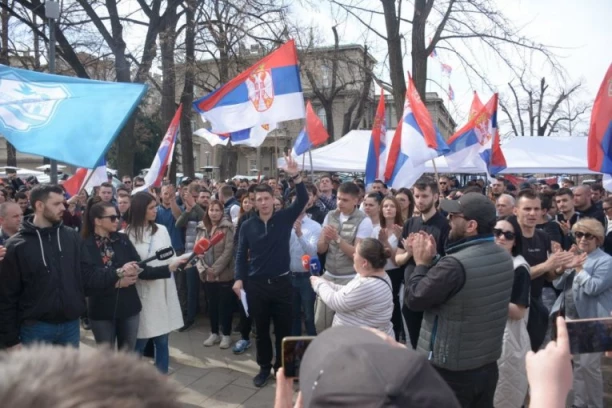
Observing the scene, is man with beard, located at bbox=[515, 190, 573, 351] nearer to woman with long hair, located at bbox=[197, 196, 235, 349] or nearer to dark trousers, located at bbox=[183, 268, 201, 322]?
woman with long hair, located at bbox=[197, 196, 235, 349]

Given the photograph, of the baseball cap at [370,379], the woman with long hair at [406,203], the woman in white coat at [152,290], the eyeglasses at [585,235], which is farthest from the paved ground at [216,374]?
the baseball cap at [370,379]

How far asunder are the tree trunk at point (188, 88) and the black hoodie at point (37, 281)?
11777 mm

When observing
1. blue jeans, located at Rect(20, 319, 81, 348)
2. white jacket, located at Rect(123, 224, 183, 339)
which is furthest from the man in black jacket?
white jacket, located at Rect(123, 224, 183, 339)

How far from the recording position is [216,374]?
5051mm

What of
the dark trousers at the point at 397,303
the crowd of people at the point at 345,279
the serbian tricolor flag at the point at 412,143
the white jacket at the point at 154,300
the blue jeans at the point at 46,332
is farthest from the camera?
the serbian tricolor flag at the point at 412,143

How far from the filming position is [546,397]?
3.79 ft

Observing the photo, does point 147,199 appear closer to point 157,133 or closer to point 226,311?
point 226,311

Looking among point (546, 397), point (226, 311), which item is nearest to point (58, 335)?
point (226, 311)

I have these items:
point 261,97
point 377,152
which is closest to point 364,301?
point 261,97

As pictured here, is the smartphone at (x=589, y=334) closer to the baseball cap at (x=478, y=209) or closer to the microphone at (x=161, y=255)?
the baseball cap at (x=478, y=209)

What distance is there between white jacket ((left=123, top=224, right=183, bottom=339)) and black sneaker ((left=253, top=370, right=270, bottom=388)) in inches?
37.3

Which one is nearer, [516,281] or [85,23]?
[516,281]

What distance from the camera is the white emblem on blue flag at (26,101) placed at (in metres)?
4.01

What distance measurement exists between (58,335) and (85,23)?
13634 millimetres
